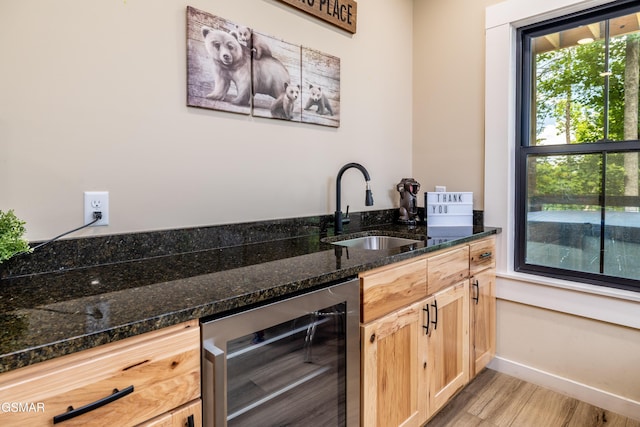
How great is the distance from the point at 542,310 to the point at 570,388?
421mm

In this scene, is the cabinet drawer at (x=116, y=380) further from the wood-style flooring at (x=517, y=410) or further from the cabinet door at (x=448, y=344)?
the wood-style flooring at (x=517, y=410)

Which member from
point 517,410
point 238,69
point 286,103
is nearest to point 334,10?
point 286,103

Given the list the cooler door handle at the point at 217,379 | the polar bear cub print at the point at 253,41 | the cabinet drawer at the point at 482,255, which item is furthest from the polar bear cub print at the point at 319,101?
the cooler door handle at the point at 217,379

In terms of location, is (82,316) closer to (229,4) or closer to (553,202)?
(229,4)

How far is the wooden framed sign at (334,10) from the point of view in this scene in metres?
1.81

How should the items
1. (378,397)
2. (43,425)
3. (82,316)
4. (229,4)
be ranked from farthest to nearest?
(229,4) < (378,397) < (82,316) < (43,425)

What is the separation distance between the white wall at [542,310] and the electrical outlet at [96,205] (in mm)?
2019

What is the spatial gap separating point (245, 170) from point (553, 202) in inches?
68.0

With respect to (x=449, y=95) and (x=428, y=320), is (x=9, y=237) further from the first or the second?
(x=449, y=95)

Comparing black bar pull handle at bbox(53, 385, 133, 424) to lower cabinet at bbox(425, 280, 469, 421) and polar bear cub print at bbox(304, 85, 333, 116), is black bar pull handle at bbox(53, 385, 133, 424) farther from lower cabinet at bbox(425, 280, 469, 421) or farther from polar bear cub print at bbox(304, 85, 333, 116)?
polar bear cub print at bbox(304, 85, 333, 116)

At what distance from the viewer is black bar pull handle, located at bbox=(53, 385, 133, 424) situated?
62 cm

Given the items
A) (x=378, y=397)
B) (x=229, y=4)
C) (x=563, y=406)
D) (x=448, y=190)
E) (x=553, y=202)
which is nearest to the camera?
(x=378, y=397)

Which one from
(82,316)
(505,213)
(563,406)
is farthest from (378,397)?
(505,213)

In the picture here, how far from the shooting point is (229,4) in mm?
1538
